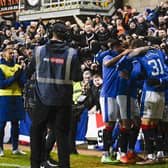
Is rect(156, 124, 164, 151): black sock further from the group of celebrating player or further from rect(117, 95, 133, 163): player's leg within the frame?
rect(117, 95, 133, 163): player's leg

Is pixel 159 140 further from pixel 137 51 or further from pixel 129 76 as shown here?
pixel 137 51

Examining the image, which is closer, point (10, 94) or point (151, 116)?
point (151, 116)

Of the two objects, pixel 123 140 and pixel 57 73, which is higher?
pixel 57 73

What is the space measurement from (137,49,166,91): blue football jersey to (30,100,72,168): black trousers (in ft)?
7.63

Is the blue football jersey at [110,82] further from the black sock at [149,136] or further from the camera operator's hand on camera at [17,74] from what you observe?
the camera operator's hand on camera at [17,74]

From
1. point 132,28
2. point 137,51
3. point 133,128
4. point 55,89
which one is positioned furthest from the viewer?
point 132,28

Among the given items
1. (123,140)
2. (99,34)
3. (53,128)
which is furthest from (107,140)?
(99,34)

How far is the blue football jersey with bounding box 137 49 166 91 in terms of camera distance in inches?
422

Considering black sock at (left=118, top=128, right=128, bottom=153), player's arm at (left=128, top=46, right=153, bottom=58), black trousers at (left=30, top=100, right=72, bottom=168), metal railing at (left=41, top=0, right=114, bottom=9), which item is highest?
metal railing at (left=41, top=0, right=114, bottom=9)

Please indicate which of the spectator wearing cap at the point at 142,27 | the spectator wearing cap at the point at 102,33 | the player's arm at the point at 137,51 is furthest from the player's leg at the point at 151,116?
→ the spectator wearing cap at the point at 102,33

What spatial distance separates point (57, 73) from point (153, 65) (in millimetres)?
2471

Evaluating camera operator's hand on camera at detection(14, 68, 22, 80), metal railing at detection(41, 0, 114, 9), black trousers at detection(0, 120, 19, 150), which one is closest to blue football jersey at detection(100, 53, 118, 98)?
camera operator's hand on camera at detection(14, 68, 22, 80)

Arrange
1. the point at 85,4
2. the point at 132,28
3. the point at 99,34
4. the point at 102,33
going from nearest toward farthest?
the point at 132,28, the point at 102,33, the point at 99,34, the point at 85,4

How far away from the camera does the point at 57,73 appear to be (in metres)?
8.78
